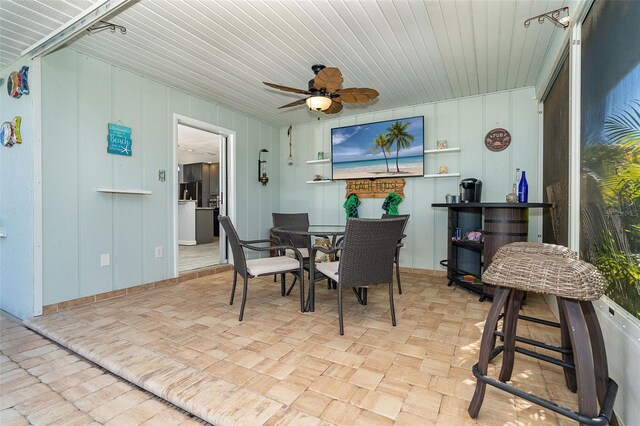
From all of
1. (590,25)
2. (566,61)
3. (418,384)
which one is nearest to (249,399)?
(418,384)

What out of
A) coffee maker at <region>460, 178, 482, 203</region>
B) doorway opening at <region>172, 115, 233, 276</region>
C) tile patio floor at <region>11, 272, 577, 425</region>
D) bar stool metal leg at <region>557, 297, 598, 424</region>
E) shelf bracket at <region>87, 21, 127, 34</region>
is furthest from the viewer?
doorway opening at <region>172, 115, 233, 276</region>

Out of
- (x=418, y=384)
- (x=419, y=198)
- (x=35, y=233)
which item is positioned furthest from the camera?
(x=419, y=198)

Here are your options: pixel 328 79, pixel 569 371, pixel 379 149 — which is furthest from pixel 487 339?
pixel 379 149

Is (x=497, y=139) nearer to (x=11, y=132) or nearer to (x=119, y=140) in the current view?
(x=119, y=140)

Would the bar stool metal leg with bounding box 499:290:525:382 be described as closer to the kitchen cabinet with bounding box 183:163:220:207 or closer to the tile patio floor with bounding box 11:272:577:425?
the tile patio floor with bounding box 11:272:577:425

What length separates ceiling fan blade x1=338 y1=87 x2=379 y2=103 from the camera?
2.69 metres

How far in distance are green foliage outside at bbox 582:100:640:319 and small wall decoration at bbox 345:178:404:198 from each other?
2.76 meters

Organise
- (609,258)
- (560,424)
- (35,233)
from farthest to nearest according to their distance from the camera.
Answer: (35,233)
(609,258)
(560,424)

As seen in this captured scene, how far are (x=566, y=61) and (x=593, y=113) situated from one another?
1028mm

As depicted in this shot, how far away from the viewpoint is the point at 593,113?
163 centimetres

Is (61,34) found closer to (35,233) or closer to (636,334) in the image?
(35,233)

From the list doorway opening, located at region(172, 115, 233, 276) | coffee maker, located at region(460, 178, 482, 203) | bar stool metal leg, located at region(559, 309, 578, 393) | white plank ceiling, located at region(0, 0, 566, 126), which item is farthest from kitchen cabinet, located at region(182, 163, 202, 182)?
bar stool metal leg, located at region(559, 309, 578, 393)

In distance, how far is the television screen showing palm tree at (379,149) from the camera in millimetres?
4191

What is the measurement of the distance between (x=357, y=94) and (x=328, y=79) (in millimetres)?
388
